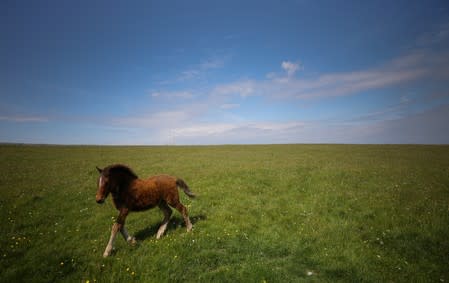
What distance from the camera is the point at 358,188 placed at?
14641 millimetres

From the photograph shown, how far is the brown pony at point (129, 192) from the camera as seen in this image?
6.45 metres

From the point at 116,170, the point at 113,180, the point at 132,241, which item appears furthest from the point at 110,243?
the point at 116,170

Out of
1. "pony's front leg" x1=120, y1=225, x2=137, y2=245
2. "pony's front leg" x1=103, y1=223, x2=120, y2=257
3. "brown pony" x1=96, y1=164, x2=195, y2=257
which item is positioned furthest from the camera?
"pony's front leg" x1=120, y1=225, x2=137, y2=245

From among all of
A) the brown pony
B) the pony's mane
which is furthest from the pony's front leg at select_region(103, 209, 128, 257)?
the pony's mane

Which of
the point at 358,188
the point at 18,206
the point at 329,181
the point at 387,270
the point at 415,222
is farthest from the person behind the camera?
the point at 329,181

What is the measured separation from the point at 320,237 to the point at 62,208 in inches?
514

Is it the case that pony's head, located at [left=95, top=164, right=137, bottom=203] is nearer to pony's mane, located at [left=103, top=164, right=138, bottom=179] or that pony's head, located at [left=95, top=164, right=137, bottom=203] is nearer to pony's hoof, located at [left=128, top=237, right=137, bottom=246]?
pony's mane, located at [left=103, top=164, right=138, bottom=179]

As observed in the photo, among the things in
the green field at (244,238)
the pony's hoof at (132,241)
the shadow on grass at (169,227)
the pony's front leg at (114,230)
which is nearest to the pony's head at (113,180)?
the pony's front leg at (114,230)

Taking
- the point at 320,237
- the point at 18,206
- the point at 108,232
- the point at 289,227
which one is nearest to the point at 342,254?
the point at 320,237

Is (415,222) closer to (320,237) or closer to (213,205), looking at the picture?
(320,237)

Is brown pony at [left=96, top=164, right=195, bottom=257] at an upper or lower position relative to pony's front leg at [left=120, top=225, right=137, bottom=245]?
upper

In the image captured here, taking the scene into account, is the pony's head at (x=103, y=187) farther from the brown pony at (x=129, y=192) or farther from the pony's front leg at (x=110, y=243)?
the pony's front leg at (x=110, y=243)

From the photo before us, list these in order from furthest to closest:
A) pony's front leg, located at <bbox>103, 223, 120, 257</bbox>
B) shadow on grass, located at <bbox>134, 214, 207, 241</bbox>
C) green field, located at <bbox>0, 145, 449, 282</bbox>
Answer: shadow on grass, located at <bbox>134, 214, 207, 241</bbox>, pony's front leg, located at <bbox>103, 223, 120, 257</bbox>, green field, located at <bbox>0, 145, 449, 282</bbox>

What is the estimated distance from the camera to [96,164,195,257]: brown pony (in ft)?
21.2
